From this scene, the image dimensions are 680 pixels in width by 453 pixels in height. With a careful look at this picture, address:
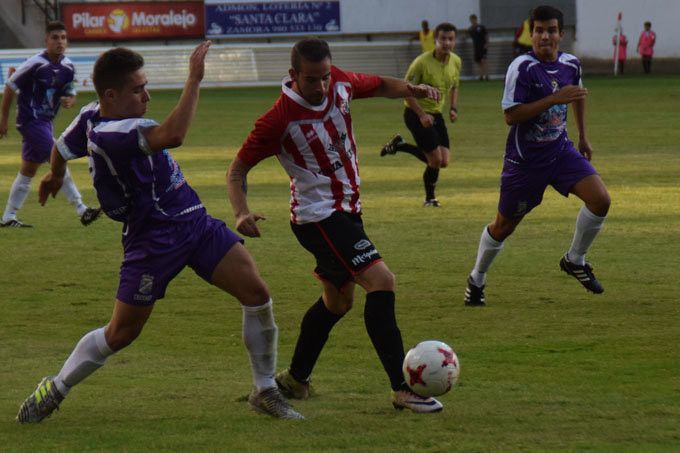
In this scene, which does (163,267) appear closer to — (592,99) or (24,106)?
(24,106)

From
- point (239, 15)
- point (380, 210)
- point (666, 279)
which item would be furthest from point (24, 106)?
point (239, 15)

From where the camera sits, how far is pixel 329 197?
7.38 metres

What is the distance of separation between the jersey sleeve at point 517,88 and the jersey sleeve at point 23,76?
24.6 ft

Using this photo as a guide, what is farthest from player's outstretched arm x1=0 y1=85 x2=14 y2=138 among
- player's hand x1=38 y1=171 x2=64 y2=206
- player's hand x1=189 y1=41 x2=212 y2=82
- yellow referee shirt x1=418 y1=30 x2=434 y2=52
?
yellow referee shirt x1=418 y1=30 x2=434 y2=52

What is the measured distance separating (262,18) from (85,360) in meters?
47.4

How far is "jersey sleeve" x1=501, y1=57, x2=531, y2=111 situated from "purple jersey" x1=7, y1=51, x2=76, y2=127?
7.29 meters

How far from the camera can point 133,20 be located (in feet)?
173

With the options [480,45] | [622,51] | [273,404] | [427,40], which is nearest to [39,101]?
[273,404]

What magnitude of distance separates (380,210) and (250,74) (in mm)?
30758

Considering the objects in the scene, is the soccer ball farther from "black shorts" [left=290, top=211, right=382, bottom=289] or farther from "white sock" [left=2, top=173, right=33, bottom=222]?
"white sock" [left=2, top=173, right=33, bottom=222]

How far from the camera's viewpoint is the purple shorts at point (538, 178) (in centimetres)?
1036

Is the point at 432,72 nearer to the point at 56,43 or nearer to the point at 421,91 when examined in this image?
the point at 56,43

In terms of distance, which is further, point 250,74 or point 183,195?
point 250,74

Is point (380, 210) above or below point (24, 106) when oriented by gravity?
below
